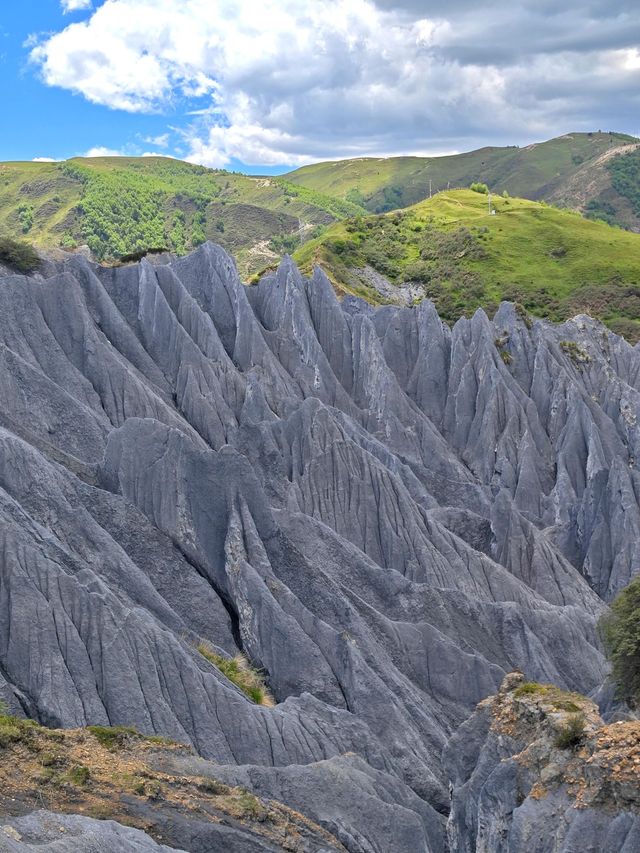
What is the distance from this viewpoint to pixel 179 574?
31.2 m

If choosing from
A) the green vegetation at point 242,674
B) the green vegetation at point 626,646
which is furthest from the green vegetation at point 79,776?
the green vegetation at point 626,646

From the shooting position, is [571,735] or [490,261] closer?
[571,735]

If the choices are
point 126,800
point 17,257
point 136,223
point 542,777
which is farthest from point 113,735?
point 136,223

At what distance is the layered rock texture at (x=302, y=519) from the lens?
24.3 m

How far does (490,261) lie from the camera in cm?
12175

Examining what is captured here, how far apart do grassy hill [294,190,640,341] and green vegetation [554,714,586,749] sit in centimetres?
8331

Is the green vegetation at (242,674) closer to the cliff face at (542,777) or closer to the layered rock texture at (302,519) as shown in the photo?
the layered rock texture at (302,519)

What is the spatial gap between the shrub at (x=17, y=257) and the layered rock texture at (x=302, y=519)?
12.1 ft

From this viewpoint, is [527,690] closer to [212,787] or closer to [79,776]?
[212,787]

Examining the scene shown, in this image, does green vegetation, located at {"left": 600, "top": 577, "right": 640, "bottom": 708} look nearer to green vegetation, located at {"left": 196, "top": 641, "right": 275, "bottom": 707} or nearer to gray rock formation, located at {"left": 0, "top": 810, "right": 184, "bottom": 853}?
green vegetation, located at {"left": 196, "top": 641, "right": 275, "bottom": 707}

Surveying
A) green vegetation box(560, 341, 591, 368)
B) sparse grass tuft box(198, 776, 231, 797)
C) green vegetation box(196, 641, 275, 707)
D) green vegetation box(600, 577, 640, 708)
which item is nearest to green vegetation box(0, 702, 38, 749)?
sparse grass tuft box(198, 776, 231, 797)

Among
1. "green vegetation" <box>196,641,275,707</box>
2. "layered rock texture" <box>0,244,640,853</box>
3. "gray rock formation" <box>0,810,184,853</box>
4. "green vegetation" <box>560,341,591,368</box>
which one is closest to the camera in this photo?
"gray rock formation" <box>0,810,184,853</box>

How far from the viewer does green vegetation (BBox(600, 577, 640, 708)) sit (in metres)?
26.9

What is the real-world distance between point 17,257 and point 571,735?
45995mm
